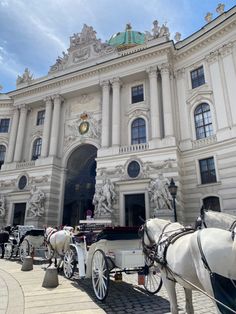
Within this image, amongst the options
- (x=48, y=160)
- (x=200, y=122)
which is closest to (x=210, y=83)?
(x=200, y=122)

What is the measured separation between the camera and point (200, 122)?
2109cm

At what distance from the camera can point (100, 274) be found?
6.31 metres

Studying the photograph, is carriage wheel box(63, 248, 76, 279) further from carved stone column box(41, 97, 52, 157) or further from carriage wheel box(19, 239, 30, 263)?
carved stone column box(41, 97, 52, 157)

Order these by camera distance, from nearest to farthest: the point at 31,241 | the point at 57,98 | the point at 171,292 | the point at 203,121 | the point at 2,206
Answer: the point at 171,292 < the point at 31,241 < the point at 203,121 < the point at 2,206 < the point at 57,98

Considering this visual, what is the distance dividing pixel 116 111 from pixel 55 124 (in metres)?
7.57

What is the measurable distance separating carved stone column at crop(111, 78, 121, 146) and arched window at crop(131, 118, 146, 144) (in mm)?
1638

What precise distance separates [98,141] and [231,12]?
16.9 metres

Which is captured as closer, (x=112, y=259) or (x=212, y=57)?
(x=112, y=259)

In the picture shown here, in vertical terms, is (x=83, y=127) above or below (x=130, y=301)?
above

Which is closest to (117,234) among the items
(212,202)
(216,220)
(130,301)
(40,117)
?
(130,301)

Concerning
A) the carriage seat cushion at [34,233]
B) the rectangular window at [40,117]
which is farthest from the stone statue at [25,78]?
the carriage seat cushion at [34,233]

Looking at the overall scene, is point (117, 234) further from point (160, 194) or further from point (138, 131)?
point (138, 131)

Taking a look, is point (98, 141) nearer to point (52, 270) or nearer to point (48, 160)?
point (48, 160)

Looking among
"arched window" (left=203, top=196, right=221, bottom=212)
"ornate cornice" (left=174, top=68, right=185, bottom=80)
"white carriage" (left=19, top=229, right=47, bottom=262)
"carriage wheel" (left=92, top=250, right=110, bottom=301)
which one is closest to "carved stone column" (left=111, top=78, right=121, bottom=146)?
"ornate cornice" (left=174, top=68, right=185, bottom=80)
